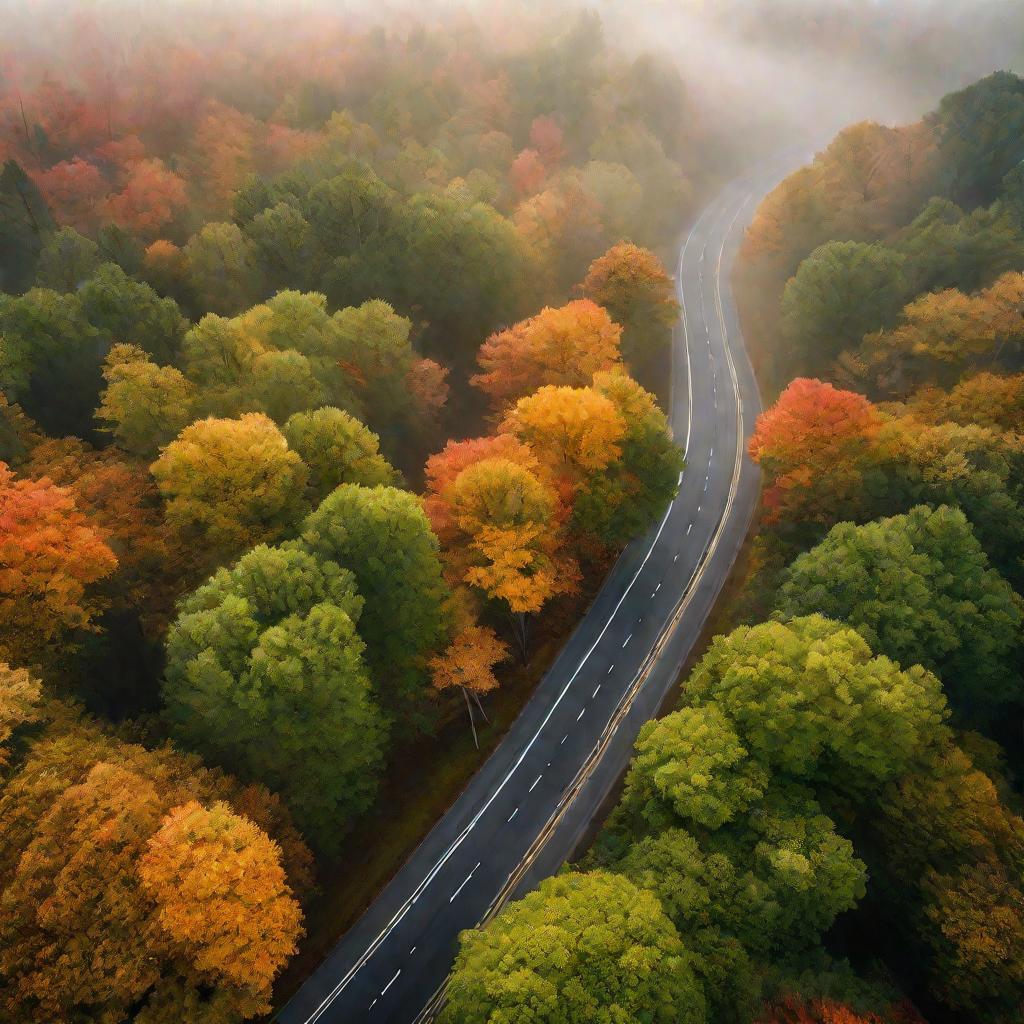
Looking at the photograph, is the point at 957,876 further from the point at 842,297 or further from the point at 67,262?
the point at 67,262

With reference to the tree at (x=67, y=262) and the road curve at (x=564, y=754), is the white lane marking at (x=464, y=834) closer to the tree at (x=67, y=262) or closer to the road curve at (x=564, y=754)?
the road curve at (x=564, y=754)

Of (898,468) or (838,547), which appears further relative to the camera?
(898,468)

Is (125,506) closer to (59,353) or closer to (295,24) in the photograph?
(59,353)

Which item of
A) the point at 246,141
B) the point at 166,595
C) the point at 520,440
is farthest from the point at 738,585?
the point at 246,141

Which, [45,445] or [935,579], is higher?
[935,579]

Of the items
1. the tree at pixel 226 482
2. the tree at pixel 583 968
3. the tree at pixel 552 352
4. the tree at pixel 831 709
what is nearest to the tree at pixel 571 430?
the tree at pixel 552 352

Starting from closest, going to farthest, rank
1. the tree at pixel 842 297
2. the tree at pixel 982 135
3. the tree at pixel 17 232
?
the tree at pixel 842 297 → the tree at pixel 17 232 → the tree at pixel 982 135
